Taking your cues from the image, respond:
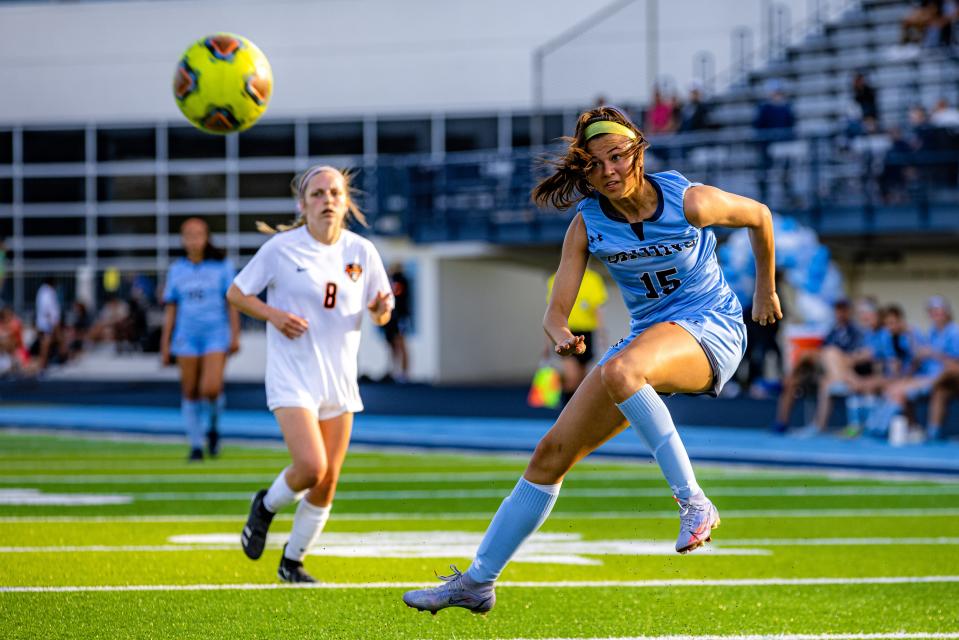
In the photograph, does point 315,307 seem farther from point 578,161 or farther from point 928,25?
point 928,25

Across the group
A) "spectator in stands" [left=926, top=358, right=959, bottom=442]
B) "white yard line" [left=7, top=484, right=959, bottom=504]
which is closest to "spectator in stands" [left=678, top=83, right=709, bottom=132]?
"spectator in stands" [left=926, top=358, right=959, bottom=442]

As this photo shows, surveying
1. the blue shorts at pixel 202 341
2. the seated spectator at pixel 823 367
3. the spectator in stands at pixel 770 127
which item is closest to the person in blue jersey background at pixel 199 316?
the blue shorts at pixel 202 341

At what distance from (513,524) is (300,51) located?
29.5 meters

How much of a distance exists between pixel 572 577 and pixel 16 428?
13.2m

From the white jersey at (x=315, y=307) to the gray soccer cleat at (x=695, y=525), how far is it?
2.29 m

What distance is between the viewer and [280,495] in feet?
23.7

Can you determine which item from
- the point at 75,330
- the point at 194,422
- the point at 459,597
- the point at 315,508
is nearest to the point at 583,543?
the point at 315,508

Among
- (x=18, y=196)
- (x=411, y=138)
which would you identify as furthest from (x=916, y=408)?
(x=18, y=196)

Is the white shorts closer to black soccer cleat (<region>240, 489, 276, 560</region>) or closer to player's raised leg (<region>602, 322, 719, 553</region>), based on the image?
black soccer cleat (<region>240, 489, 276, 560</region>)

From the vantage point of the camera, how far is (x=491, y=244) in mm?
25000

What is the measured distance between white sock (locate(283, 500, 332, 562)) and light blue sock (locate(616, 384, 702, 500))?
226 centimetres

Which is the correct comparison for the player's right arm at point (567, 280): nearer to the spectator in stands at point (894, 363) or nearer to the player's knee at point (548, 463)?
the player's knee at point (548, 463)

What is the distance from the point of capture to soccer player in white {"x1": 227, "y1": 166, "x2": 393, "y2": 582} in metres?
7.12

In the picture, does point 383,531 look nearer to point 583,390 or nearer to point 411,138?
point 583,390
